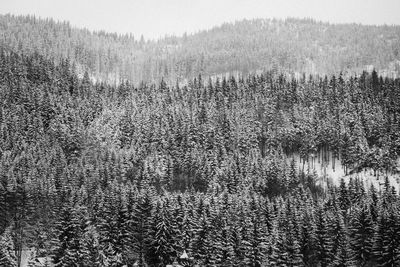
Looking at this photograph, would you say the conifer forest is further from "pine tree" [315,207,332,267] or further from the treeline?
"pine tree" [315,207,332,267]

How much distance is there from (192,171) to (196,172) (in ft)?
5.11

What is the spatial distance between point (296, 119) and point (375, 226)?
70877 mm

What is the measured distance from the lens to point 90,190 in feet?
312

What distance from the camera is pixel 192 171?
11538cm

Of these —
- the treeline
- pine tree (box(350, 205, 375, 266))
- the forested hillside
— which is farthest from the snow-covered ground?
pine tree (box(350, 205, 375, 266))

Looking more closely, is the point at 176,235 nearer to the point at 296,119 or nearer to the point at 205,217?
the point at 205,217

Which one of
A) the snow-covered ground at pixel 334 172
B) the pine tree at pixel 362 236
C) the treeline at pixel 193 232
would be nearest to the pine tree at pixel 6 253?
the treeline at pixel 193 232

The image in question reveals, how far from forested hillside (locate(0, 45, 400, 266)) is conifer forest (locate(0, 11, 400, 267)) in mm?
326

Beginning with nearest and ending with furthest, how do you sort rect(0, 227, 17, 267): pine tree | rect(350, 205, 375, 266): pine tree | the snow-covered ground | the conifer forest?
rect(0, 227, 17, 267): pine tree → the conifer forest → rect(350, 205, 375, 266): pine tree → the snow-covered ground

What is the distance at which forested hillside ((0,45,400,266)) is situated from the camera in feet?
228

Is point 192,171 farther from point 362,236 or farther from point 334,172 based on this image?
point 362,236

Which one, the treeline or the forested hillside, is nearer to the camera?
the treeline

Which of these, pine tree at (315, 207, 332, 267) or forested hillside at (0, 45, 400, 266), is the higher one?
forested hillside at (0, 45, 400, 266)

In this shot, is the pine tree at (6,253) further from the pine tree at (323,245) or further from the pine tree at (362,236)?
the pine tree at (362,236)
